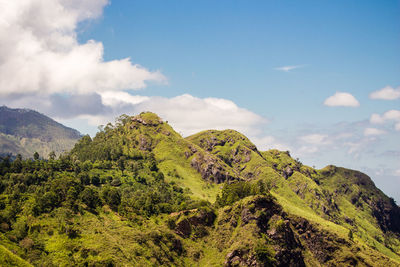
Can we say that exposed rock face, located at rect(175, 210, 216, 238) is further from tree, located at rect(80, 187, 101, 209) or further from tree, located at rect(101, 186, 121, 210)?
tree, located at rect(80, 187, 101, 209)

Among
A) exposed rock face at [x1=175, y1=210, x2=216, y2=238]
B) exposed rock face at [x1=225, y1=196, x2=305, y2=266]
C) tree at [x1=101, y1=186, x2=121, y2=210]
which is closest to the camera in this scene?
exposed rock face at [x1=225, y1=196, x2=305, y2=266]

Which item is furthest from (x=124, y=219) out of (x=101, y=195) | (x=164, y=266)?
(x=164, y=266)

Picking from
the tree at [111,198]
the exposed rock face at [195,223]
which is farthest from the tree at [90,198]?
the exposed rock face at [195,223]

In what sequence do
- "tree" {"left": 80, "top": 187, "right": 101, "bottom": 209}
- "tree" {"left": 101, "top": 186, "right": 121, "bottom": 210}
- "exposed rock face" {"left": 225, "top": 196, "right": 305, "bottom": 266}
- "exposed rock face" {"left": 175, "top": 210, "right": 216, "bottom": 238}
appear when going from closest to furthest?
"exposed rock face" {"left": 225, "top": 196, "right": 305, "bottom": 266} < "tree" {"left": 80, "top": 187, "right": 101, "bottom": 209} < "exposed rock face" {"left": 175, "top": 210, "right": 216, "bottom": 238} < "tree" {"left": 101, "top": 186, "right": 121, "bottom": 210}

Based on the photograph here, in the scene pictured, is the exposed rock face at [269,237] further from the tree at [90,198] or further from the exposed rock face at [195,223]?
the tree at [90,198]

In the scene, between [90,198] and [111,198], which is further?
[111,198]

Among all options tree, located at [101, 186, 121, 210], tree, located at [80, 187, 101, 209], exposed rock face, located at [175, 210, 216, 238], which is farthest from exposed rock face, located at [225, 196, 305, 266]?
tree, located at [80, 187, 101, 209]

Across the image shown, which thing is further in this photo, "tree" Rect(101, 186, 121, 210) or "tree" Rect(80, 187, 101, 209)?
"tree" Rect(101, 186, 121, 210)

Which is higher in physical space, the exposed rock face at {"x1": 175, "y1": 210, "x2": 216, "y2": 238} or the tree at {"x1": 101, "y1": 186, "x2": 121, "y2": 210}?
the tree at {"x1": 101, "y1": 186, "x2": 121, "y2": 210}

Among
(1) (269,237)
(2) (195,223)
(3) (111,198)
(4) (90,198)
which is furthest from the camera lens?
(2) (195,223)

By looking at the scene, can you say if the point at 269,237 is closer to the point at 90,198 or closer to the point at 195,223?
the point at 195,223

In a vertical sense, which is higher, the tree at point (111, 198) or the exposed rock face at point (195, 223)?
the tree at point (111, 198)

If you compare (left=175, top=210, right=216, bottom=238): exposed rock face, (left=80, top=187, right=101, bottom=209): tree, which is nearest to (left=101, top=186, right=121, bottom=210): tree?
(left=80, top=187, right=101, bottom=209): tree

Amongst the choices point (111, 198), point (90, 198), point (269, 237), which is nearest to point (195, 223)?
point (269, 237)
